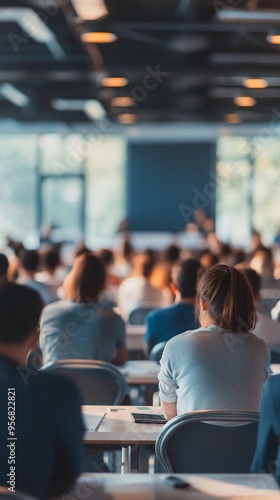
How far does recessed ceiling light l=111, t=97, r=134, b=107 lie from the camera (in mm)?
15258

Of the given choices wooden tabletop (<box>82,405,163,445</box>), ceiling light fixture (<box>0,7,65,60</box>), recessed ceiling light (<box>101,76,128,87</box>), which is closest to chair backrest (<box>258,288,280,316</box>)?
wooden tabletop (<box>82,405,163,445</box>)

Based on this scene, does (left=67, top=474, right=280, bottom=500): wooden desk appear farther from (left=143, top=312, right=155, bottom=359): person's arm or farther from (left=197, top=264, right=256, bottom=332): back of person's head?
(left=143, top=312, right=155, bottom=359): person's arm

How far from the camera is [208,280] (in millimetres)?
3412

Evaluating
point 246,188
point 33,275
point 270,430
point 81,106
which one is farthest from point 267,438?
point 246,188

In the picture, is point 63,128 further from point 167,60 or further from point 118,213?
point 167,60

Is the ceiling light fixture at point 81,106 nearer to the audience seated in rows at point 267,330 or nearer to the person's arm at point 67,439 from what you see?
the audience seated in rows at point 267,330

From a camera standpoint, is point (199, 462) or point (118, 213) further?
point (118, 213)

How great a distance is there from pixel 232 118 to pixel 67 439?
16924 millimetres

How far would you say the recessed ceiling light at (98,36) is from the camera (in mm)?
9125

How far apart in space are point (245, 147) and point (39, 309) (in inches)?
759

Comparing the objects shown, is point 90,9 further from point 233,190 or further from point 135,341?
point 233,190

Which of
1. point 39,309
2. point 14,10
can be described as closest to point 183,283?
point 39,309

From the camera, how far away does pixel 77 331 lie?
488 cm

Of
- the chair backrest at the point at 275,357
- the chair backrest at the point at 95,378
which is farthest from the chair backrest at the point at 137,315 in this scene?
the chair backrest at the point at 95,378
